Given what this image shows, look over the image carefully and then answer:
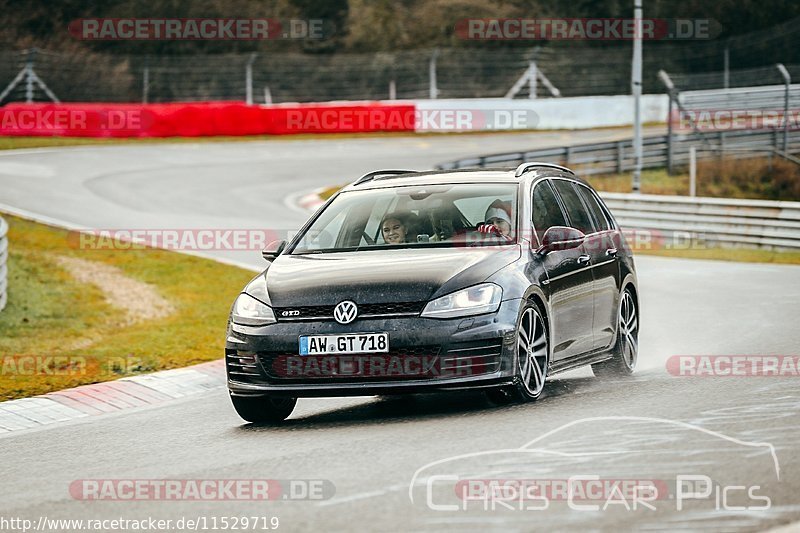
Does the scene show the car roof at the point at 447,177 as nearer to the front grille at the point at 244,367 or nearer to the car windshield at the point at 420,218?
the car windshield at the point at 420,218

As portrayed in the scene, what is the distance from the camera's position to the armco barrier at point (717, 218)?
81.5 ft

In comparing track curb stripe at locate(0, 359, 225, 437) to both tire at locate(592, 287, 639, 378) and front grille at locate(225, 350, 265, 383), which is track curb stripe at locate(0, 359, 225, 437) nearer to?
front grille at locate(225, 350, 265, 383)

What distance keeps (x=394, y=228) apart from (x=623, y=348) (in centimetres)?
225

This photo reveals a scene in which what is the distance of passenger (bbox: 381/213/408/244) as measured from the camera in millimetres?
9789

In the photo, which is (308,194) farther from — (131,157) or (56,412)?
(56,412)

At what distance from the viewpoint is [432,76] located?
4988 centimetres

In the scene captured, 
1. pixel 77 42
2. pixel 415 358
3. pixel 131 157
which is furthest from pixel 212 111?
pixel 415 358

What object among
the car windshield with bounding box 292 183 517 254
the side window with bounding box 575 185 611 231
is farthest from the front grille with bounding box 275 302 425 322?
the side window with bounding box 575 185 611 231

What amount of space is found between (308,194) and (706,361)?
70.3 ft

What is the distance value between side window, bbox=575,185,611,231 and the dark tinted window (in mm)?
735

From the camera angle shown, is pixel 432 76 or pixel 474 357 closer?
pixel 474 357

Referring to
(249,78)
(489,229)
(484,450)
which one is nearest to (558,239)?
(489,229)

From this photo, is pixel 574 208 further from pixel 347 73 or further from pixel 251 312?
pixel 347 73

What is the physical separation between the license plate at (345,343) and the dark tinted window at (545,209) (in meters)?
1.83
